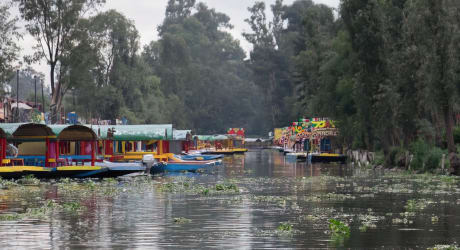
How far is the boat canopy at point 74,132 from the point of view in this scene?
56125mm

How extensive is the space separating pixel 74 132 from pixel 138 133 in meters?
13.8

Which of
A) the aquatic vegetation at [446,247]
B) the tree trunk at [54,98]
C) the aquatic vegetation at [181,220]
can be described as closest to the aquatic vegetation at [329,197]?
the aquatic vegetation at [181,220]

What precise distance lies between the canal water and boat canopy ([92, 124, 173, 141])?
23039 mm

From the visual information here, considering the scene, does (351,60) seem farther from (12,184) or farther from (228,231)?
(228,231)

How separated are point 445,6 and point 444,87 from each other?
17.9ft

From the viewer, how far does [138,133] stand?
70.4 metres

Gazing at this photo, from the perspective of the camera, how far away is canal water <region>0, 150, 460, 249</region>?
72.9ft

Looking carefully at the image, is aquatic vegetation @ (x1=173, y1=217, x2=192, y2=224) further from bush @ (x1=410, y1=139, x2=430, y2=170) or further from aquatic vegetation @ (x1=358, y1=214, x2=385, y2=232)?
bush @ (x1=410, y1=139, x2=430, y2=170)

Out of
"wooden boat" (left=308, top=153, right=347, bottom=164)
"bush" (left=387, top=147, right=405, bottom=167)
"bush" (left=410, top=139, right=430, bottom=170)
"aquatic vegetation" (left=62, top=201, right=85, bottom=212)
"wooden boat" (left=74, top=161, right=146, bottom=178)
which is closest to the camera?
"aquatic vegetation" (left=62, top=201, right=85, bottom=212)

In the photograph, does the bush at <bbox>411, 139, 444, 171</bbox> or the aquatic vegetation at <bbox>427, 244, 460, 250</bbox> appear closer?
the aquatic vegetation at <bbox>427, 244, 460, 250</bbox>

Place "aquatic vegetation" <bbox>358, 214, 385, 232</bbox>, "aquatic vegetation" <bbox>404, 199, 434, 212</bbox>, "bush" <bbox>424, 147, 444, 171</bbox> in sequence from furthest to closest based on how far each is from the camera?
1. "bush" <bbox>424, 147, 444, 171</bbox>
2. "aquatic vegetation" <bbox>404, 199, 434, 212</bbox>
3. "aquatic vegetation" <bbox>358, 214, 385, 232</bbox>

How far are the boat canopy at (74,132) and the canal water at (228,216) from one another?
A: 30.6 ft

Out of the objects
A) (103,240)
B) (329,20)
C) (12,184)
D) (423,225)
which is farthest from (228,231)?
(329,20)

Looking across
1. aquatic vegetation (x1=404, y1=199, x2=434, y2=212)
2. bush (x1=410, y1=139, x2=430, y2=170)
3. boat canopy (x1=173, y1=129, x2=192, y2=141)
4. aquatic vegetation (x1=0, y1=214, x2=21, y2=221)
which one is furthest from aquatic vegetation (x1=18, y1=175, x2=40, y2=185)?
boat canopy (x1=173, y1=129, x2=192, y2=141)
